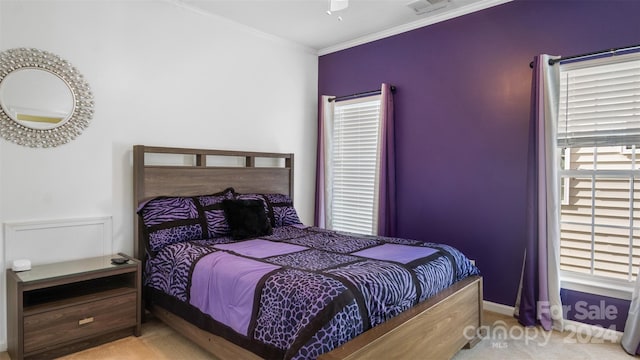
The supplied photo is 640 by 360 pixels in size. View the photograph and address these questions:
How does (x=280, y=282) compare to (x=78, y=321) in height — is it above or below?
above

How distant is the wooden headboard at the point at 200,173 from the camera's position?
3.04 meters

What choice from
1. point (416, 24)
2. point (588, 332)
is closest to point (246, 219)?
point (416, 24)

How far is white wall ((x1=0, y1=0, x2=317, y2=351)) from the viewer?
2586 mm

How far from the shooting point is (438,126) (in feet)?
11.8

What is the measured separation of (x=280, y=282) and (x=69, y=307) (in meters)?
1.49

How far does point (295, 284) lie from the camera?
1.86 m

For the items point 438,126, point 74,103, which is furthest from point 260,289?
point 438,126

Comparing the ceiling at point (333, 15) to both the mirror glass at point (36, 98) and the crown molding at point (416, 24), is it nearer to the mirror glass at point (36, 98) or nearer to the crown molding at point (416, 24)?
the crown molding at point (416, 24)

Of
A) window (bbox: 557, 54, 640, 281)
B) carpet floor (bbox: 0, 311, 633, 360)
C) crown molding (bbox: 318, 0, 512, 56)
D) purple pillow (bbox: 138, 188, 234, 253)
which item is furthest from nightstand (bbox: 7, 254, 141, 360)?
window (bbox: 557, 54, 640, 281)

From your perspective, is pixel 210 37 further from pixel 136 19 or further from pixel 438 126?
pixel 438 126

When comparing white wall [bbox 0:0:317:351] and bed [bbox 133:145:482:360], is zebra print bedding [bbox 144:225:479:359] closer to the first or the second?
bed [bbox 133:145:482:360]

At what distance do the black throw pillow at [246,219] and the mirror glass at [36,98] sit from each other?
1.37 meters

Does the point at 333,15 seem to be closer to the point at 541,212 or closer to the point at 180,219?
the point at 180,219

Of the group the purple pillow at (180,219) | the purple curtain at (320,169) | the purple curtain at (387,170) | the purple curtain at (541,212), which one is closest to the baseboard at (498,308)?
the purple curtain at (541,212)
